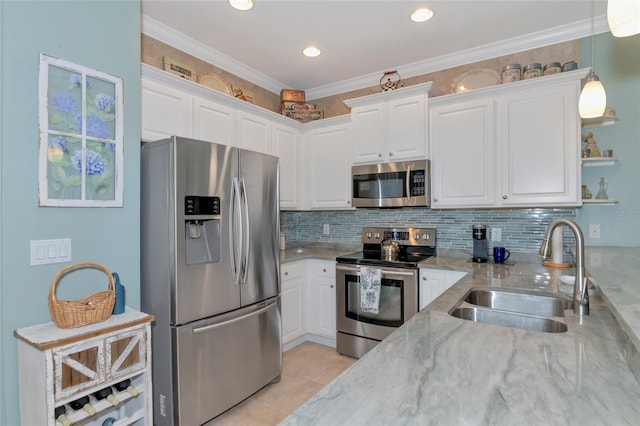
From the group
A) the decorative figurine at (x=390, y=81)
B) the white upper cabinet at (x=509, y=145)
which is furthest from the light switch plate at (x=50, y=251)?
the decorative figurine at (x=390, y=81)

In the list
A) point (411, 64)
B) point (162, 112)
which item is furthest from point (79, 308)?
point (411, 64)

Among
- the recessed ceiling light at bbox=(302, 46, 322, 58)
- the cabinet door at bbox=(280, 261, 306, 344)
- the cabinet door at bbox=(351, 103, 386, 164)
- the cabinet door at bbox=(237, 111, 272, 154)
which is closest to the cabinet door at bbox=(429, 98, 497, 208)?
the cabinet door at bbox=(351, 103, 386, 164)

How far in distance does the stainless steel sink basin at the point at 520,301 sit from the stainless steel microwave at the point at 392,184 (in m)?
1.22

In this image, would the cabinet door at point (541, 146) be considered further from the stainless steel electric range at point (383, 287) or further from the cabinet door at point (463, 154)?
the stainless steel electric range at point (383, 287)

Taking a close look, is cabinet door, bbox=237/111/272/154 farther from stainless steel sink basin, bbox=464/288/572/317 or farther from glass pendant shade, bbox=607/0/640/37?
glass pendant shade, bbox=607/0/640/37

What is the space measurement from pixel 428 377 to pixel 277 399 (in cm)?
188

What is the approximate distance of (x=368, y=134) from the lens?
10.5 feet

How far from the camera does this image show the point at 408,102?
2.96m

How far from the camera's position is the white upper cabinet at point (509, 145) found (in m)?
2.41

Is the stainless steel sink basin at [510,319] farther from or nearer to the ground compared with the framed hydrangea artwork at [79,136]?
nearer to the ground

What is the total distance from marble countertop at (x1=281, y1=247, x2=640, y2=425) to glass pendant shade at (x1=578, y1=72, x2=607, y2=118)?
0.97 m

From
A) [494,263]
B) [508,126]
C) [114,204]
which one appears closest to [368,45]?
[508,126]

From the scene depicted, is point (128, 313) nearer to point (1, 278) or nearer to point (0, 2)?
point (1, 278)

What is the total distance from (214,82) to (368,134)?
1.48 meters
